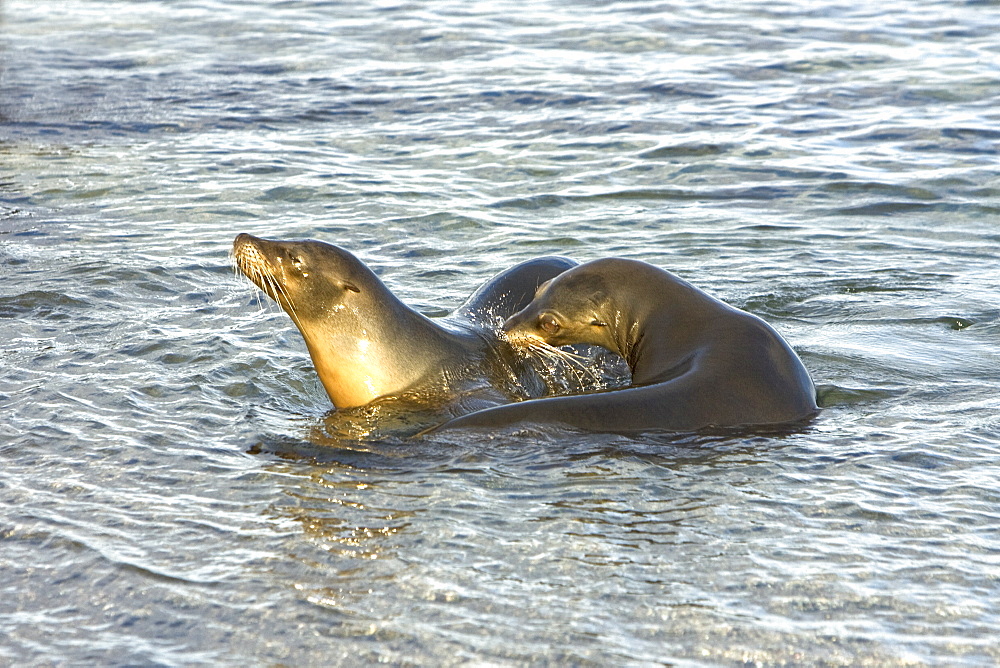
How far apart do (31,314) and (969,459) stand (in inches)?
185

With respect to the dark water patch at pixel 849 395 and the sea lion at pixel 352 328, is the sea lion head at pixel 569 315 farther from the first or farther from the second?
the dark water patch at pixel 849 395

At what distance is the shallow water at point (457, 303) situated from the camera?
12.2 ft

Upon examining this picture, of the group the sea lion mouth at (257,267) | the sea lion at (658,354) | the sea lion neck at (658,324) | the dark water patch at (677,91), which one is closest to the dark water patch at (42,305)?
the sea lion mouth at (257,267)

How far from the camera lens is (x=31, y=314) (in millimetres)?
6883

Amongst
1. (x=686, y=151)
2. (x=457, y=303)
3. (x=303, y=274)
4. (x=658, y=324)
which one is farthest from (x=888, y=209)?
(x=303, y=274)

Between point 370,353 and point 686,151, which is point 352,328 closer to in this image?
point 370,353

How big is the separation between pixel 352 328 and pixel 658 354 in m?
1.34

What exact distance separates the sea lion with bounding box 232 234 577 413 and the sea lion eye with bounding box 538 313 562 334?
308 millimetres

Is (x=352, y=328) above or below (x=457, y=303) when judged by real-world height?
above

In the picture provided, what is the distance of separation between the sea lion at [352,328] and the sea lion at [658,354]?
0.44 meters

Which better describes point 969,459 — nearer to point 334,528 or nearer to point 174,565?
point 334,528

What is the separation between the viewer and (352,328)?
5730 millimetres

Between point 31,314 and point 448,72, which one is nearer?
point 31,314

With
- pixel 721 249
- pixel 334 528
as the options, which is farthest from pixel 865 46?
pixel 334 528
